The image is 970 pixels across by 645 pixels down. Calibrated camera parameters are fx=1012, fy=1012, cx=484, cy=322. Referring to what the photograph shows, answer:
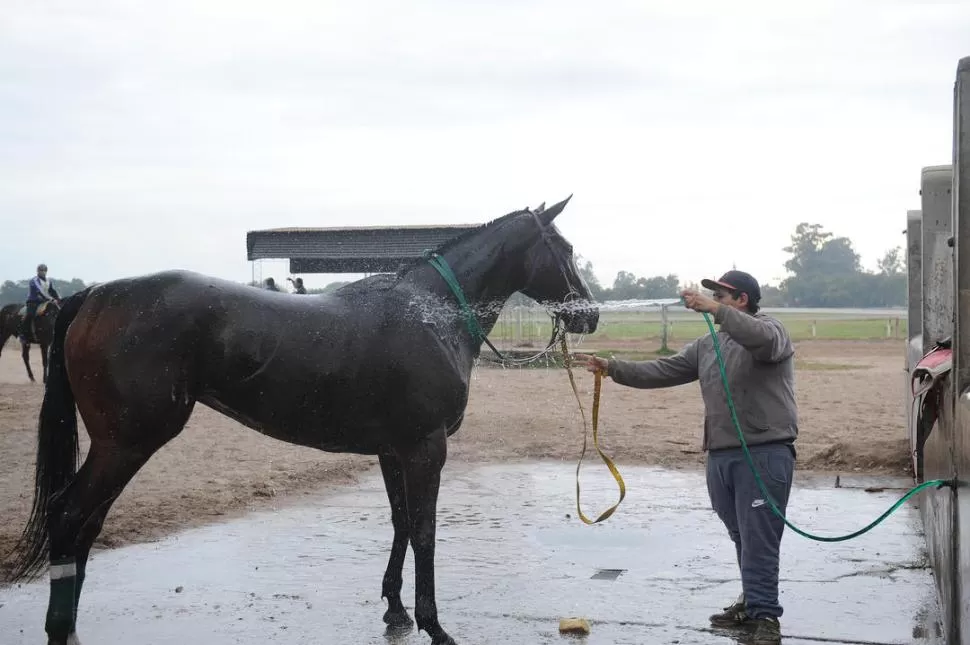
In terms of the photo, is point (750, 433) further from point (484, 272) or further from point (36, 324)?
point (36, 324)

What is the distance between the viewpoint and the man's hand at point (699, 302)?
4680mm

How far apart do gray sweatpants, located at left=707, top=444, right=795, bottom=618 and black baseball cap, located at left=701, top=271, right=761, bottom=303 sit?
76cm

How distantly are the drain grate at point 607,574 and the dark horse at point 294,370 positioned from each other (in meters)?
1.26

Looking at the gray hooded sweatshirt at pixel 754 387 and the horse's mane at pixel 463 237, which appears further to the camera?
the horse's mane at pixel 463 237

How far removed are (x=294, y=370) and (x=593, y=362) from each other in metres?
1.57

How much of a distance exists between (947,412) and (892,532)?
2.78m

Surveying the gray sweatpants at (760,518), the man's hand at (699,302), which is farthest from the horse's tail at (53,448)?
the gray sweatpants at (760,518)

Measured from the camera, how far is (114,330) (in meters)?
4.44

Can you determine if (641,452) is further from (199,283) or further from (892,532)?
(199,283)

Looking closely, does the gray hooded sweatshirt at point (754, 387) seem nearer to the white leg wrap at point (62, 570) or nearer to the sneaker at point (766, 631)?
the sneaker at point (766, 631)

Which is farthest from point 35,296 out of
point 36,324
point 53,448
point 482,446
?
point 53,448

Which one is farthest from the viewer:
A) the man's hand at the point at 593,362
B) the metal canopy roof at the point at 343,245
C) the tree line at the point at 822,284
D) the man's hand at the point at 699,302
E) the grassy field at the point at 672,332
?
the tree line at the point at 822,284

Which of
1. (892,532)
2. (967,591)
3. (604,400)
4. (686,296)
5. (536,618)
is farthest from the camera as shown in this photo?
(604,400)

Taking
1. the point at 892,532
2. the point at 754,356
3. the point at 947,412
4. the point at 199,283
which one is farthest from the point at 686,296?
the point at 892,532
